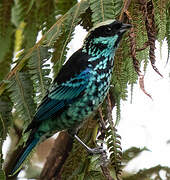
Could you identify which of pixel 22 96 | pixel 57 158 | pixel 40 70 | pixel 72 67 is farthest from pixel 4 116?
pixel 57 158

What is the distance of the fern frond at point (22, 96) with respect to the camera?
249 cm

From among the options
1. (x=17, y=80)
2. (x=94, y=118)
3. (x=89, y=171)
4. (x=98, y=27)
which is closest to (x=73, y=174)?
(x=89, y=171)

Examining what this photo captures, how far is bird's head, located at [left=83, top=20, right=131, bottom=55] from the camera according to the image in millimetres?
2777

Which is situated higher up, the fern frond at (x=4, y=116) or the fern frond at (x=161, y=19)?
the fern frond at (x=161, y=19)

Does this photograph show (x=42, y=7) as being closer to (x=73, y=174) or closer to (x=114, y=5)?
(x=114, y=5)

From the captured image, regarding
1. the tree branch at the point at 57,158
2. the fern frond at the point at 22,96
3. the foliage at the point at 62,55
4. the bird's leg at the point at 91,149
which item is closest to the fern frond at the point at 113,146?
the foliage at the point at 62,55

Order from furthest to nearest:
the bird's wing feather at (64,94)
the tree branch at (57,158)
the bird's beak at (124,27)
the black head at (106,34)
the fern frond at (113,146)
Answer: the tree branch at (57,158) < the bird's wing feather at (64,94) < the black head at (106,34) < the bird's beak at (124,27) < the fern frond at (113,146)

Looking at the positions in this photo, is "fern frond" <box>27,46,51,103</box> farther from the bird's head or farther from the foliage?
the bird's head

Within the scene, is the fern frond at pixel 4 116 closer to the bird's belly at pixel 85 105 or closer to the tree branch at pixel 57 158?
the bird's belly at pixel 85 105

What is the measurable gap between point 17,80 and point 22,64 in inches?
6.4

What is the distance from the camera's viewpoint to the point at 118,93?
8.63ft

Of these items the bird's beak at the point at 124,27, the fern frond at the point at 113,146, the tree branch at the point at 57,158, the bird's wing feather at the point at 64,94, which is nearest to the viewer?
the fern frond at the point at 113,146

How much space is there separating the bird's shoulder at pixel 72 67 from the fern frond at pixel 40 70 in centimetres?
26

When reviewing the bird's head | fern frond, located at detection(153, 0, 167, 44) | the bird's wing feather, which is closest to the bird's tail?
the bird's wing feather
